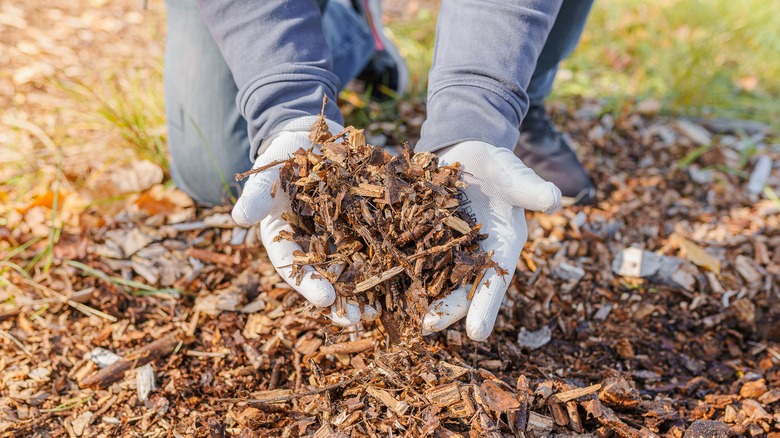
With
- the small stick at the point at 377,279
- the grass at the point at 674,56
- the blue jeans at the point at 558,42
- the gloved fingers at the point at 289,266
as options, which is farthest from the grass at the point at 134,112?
the blue jeans at the point at 558,42

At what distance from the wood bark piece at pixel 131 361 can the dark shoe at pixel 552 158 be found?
1.66 m

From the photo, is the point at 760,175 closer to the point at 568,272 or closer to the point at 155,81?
the point at 568,272

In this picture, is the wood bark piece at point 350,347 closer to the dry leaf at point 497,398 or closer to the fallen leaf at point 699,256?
the dry leaf at point 497,398

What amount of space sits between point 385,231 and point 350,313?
0.83 feet

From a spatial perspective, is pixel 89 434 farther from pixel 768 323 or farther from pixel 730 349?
pixel 768 323

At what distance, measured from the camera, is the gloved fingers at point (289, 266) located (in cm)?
158

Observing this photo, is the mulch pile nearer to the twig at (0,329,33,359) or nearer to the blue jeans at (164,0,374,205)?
the twig at (0,329,33,359)

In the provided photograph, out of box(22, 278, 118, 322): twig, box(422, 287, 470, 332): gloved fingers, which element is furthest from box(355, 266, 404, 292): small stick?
box(22, 278, 118, 322): twig

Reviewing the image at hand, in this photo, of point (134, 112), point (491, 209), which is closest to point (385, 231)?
point (491, 209)

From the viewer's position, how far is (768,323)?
6.74 feet

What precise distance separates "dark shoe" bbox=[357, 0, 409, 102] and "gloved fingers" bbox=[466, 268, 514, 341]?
1.68 meters

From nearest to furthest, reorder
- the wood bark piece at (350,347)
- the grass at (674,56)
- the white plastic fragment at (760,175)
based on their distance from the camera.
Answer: the wood bark piece at (350,347) < the white plastic fragment at (760,175) < the grass at (674,56)

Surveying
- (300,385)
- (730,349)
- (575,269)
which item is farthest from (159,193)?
(730,349)

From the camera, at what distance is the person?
1.63 m
